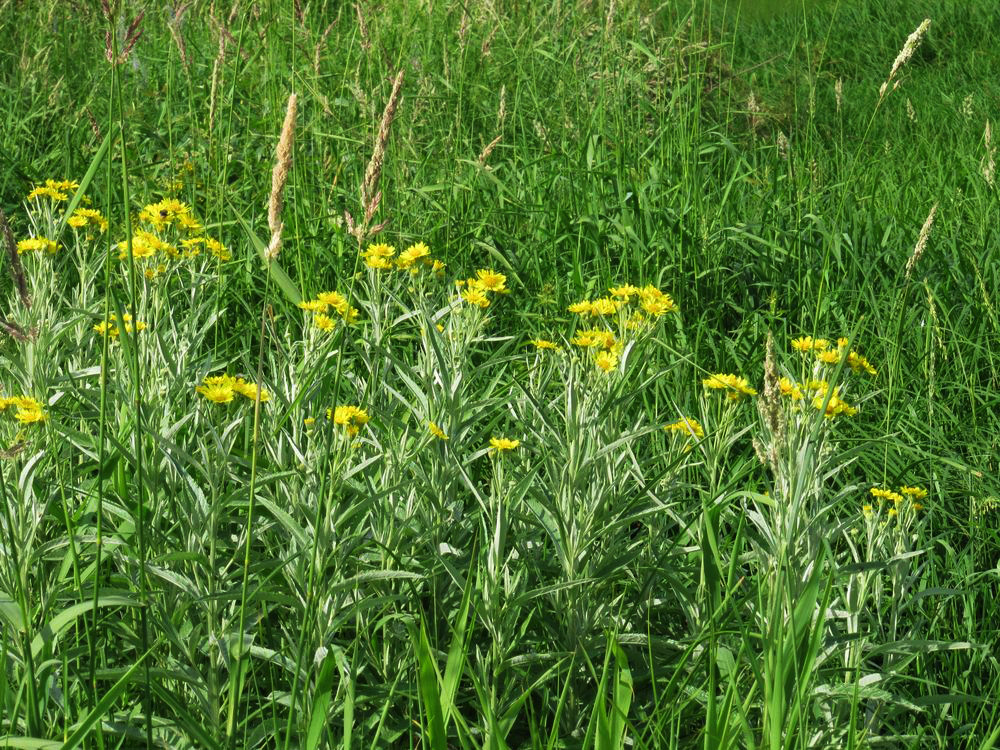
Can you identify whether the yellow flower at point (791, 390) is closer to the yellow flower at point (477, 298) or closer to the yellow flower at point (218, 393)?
the yellow flower at point (477, 298)

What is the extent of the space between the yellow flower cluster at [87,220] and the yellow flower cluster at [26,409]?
693 mm

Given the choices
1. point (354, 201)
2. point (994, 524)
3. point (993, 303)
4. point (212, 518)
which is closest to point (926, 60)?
point (993, 303)

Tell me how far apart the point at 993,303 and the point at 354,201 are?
192cm

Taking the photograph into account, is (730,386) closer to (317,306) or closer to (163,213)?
(317,306)

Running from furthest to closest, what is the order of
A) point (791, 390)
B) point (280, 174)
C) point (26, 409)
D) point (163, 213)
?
point (163, 213)
point (791, 390)
point (26, 409)
point (280, 174)

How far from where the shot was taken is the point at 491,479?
2004mm

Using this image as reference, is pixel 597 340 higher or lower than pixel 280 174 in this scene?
lower

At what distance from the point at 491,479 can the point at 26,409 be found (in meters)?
0.79

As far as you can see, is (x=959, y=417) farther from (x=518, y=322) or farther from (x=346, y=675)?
(x=346, y=675)

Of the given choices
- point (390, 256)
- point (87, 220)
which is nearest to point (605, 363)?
point (390, 256)

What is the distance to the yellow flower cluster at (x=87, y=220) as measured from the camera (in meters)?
2.30

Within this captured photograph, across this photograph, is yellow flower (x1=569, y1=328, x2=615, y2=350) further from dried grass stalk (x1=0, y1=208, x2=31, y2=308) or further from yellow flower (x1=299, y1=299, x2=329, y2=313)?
dried grass stalk (x1=0, y1=208, x2=31, y2=308)

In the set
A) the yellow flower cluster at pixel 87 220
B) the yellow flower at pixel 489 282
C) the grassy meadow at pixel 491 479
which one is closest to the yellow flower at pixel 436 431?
the grassy meadow at pixel 491 479

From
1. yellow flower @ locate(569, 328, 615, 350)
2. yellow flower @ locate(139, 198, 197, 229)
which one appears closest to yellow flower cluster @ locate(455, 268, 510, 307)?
yellow flower @ locate(569, 328, 615, 350)
